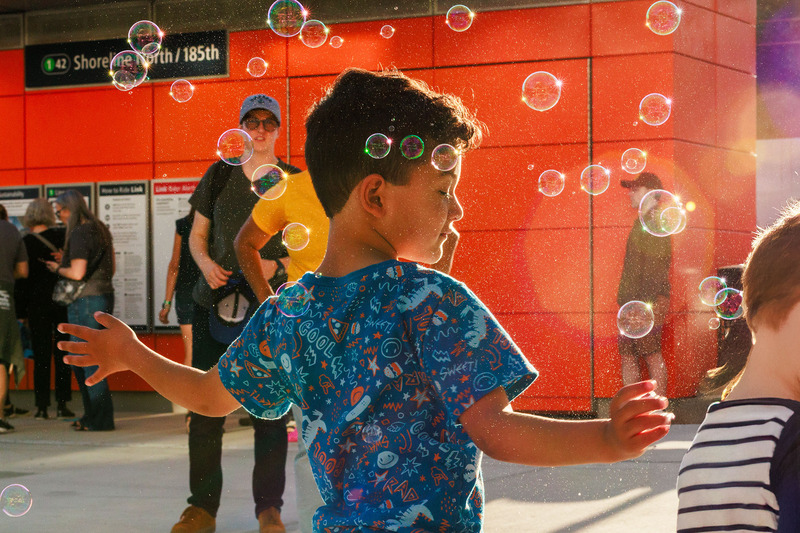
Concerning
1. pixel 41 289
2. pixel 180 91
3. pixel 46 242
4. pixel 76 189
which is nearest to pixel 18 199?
pixel 76 189

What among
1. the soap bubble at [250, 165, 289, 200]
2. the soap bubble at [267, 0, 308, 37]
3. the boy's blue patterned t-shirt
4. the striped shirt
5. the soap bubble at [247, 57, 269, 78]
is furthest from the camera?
the soap bubble at [247, 57, 269, 78]

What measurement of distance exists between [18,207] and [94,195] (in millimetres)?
978

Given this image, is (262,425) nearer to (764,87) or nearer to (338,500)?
(338,500)

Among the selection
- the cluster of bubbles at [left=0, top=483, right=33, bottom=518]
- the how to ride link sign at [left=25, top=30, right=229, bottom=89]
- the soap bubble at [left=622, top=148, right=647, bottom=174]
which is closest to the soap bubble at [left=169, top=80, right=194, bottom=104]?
the how to ride link sign at [left=25, top=30, right=229, bottom=89]

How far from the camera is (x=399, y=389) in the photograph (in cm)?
157

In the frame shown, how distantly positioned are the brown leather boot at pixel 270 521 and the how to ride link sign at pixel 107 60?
694 centimetres

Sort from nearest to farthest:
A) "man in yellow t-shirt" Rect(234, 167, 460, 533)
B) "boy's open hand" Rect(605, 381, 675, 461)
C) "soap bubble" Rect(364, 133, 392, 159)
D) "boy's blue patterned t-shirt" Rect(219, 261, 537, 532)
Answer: "boy's open hand" Rect(605, 381, 675, 461), "boy's blue patterned t-shirt" Rect(219, 261, 537, 532), "soap bubble" Rect(364, 133, 392, 159), "man in yellow t-shirt" Rect(234, 167, 460, 533)

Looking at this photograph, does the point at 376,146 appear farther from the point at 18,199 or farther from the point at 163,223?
the point at 18,199

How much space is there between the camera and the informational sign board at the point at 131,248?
35.7 ft

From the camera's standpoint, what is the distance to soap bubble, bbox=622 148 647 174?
28.1 feet

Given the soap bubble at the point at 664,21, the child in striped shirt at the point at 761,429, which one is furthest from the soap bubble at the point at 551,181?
the child in striped shirt at the point at 761,429

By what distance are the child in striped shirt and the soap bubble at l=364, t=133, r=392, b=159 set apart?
80 centimetres

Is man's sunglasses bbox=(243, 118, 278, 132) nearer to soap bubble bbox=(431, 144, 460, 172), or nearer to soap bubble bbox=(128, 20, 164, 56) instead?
soap bubble bbox=(128, 20, 164, 56)

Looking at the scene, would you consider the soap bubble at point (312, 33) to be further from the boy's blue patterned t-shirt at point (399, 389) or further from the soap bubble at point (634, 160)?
the boy's blue patterned t-shirt at point (399, 389)
